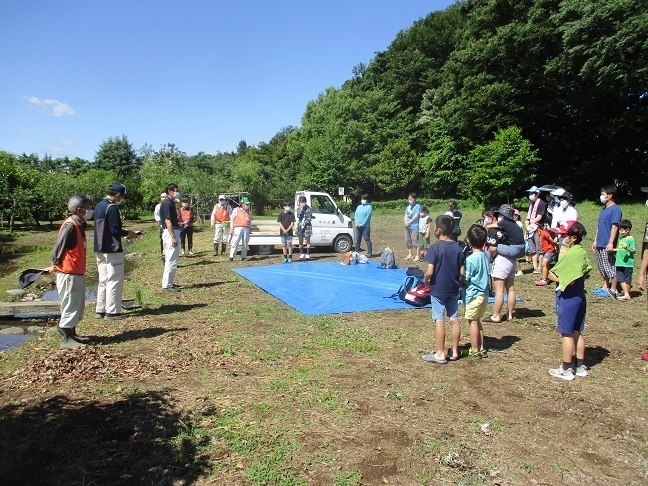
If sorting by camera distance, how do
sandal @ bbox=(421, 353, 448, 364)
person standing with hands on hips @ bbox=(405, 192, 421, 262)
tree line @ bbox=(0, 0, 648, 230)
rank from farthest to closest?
tree line @ bbox=(0, 0, 648, 230) → person standing with hands on hips @ bbox=(405, 192, 421, 262) → sandal @ bbox=(421, 353, 448, 364)

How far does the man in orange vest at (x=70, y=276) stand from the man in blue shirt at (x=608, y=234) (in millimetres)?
8336

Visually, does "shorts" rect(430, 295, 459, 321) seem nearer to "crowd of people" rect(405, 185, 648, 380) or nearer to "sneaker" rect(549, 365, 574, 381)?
"crowd of people" rect(405, 185, 648, 380)

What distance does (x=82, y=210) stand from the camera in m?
6.34

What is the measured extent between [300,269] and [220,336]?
5665mm

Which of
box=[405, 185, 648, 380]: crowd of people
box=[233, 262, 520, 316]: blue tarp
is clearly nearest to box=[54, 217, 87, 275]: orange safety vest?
box=[233, 262, 520, 316]: blue tarp

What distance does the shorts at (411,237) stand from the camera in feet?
45.9

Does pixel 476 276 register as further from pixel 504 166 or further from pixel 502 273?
pixel 504 166

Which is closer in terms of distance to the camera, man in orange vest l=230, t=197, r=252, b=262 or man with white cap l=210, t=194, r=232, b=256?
man in orange vest l=230, t=197, r=252, b=262

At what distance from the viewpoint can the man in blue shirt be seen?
838cm

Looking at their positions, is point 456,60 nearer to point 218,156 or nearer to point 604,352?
point 604,352

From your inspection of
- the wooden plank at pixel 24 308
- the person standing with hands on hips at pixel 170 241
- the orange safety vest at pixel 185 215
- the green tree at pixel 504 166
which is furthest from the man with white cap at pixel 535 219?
the green tree at pixel 504 166

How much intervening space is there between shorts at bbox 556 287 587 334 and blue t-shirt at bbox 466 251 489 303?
917mm

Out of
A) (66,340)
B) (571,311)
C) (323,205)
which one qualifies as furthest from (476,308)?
(323,205)

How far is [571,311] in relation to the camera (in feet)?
16.4
